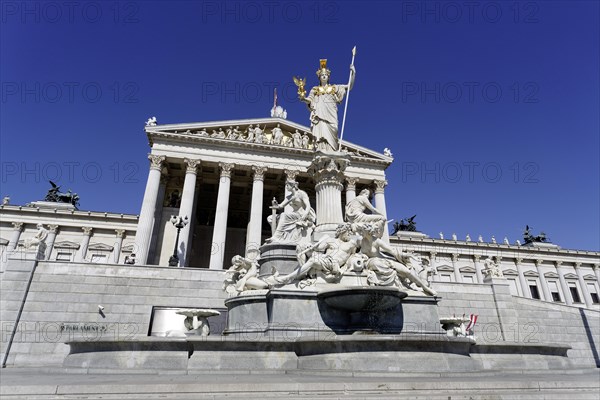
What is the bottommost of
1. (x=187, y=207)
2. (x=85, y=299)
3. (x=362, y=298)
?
(x=362, y=298)

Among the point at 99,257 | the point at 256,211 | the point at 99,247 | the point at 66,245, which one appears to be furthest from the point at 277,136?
the point at 66,245

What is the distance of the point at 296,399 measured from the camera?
4.61 metres

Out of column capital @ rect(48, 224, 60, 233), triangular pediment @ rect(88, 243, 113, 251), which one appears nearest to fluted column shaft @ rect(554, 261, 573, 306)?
triangular pediment @ rect(88, 243, 113, 251)

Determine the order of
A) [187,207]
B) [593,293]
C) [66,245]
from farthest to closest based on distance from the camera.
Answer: [593,293], [66,245], [187,207]

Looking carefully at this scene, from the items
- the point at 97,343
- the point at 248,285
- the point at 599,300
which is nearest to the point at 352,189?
the point at 248,285

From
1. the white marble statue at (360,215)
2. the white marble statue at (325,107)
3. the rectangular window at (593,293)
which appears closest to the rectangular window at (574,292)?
the rectangular window at (593,293)

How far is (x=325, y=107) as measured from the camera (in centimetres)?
1457

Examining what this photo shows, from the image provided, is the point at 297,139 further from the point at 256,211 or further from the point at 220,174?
the point at 256,211

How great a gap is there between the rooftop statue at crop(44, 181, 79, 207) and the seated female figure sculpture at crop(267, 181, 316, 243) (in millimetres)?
53046

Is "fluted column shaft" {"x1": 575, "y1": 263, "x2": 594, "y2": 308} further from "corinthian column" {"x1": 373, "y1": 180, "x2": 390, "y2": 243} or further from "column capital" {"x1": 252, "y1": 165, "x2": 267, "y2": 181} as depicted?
"column capital" {"x1": 252, "y1": 165, "x2": 267, "y2": 181}

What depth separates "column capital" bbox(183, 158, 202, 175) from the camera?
36562 mm

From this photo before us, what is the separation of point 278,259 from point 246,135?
31290mm

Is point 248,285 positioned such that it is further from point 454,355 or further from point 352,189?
point 352,189

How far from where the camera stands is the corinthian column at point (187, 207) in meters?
32.2
